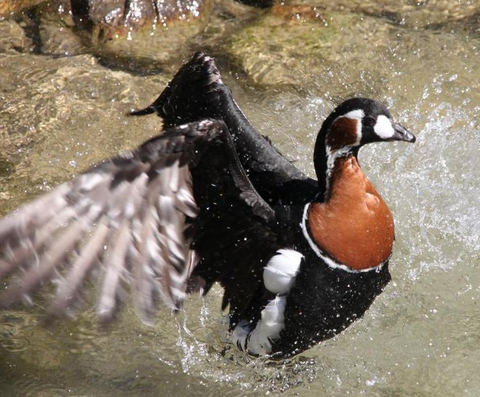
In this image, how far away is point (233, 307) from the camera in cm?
381

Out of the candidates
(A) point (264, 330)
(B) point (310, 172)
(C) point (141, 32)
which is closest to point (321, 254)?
(A) point (264, 330)

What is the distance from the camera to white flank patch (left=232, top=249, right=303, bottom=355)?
352 centimetres

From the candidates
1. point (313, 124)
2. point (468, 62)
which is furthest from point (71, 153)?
point (468, 62)

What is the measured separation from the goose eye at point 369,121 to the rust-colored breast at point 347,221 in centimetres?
19

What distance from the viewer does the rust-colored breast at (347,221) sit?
3.47m

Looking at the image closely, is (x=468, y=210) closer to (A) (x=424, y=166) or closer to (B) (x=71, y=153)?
(A) (x=424, y=166)

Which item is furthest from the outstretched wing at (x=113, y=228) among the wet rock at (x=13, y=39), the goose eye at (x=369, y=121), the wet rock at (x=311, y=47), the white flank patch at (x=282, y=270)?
the wet rock at (x=13, y=39)

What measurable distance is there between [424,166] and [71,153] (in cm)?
213

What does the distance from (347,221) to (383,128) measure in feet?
1.35

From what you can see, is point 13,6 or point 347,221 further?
point 13,6

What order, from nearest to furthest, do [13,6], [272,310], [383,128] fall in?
[383,128] → [272,310] → [13,6]

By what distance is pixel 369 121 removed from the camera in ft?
11.0

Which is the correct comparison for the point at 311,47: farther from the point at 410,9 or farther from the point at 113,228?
the point at 113,228

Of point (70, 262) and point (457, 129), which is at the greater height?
point (70, 262)
